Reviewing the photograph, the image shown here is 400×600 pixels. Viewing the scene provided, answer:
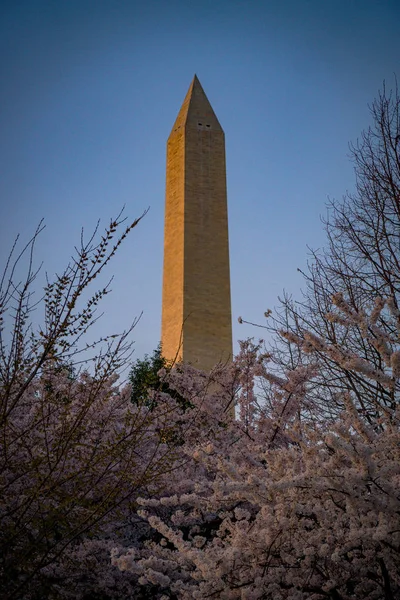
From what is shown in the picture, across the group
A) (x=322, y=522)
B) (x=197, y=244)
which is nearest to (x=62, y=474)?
(x=322, y=522)

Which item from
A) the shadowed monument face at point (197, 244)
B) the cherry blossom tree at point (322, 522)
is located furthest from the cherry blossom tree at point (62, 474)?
the shadowed monument face at point (197, 244)

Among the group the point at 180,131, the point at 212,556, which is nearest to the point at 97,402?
the point at 212,556

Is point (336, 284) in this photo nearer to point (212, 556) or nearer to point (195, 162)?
point (212, 556)

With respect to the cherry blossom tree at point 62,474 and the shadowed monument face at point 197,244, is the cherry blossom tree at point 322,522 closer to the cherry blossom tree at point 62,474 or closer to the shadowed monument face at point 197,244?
the cherry blossom tree at point 62,474

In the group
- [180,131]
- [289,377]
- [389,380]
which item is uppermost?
[180,131]

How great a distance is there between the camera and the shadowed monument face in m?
20.7

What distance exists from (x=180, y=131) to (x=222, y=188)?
3163 millimetres

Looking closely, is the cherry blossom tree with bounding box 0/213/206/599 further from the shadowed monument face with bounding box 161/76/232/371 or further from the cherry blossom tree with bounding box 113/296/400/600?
the shadowed monument face with bounding box 161/76/232/371

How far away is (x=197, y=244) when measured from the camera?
2208cm

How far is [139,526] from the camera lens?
5547mm

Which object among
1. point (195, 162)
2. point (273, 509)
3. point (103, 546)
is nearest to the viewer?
point (273, 509)

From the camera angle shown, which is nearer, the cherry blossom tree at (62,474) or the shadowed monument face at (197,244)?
the cherry blossom tree at (62,474)

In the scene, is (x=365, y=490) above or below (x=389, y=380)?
below

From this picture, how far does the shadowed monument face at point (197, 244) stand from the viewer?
68.0ft
